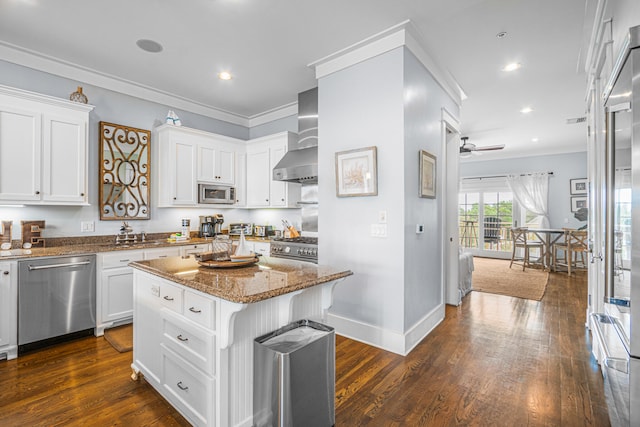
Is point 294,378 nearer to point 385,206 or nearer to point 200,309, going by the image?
point 200,309

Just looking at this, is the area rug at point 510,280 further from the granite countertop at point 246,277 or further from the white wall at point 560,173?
the granite countertop at point 246,277

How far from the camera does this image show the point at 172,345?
6.09ft

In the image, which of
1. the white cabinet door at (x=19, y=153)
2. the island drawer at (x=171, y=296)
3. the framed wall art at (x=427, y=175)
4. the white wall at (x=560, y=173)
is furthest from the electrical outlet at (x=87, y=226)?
the white wall at (x=560, y=173)

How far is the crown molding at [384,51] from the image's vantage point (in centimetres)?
271

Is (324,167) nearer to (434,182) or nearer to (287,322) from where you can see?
(434,182)

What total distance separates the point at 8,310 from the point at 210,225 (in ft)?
7.82

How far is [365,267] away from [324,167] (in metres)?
1.13

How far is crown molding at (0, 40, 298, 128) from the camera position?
3156mm

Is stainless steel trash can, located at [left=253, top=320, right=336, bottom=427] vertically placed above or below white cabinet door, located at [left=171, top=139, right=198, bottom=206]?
below

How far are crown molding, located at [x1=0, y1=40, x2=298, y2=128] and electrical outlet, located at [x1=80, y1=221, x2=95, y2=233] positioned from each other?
1624 millimetres

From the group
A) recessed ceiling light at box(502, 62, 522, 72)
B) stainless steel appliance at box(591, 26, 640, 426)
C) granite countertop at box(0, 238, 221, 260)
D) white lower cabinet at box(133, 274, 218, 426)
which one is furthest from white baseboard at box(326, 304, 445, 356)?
recessed ceiling light at box(502, 62, 522, 72)

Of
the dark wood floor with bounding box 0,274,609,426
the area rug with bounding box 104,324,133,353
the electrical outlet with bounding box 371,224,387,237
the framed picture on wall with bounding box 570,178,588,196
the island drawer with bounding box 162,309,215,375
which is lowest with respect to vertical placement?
the dark wood floor with bounding box 0,274,609,426

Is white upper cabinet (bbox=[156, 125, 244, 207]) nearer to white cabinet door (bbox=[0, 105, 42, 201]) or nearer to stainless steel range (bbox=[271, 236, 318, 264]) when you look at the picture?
white cabinet door (bbox=[0, 105, 42, 201])

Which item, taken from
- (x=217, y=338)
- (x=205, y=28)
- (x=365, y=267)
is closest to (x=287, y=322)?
(x=217, y=338)
